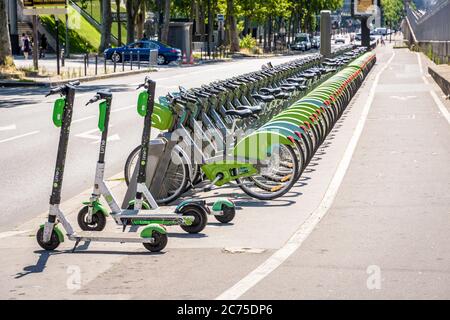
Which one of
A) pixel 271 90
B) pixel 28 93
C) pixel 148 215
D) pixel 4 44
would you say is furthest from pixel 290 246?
pixel 4 44

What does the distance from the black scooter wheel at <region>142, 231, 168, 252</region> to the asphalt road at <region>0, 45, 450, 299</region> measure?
0.08 metres

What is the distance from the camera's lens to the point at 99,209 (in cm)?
1059

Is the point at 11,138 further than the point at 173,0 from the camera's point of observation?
No

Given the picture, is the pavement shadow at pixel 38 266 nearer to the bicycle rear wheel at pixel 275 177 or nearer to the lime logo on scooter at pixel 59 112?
the lime logo on scooter at pixel 59 112

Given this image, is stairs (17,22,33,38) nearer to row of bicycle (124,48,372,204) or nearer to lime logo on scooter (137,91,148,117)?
row of bicycle (124,48,372,204)

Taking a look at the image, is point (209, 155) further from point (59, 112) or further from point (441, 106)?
point (441, 106)

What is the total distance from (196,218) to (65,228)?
4.24 feet

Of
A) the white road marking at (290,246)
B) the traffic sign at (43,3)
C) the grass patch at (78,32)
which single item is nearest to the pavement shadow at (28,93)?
the traffic sign at (43,3)

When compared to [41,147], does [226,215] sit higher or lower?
higher

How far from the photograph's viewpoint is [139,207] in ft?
34.4

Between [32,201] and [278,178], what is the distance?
10.5 feet

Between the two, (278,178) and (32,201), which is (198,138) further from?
(32,201)
